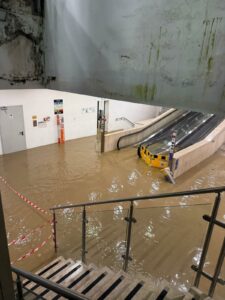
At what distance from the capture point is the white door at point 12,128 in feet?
26.1

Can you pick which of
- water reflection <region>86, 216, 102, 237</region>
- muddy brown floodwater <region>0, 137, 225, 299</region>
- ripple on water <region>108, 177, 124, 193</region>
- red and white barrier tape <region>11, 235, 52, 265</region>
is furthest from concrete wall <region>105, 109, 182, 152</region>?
red and white barrier tape <region>11, 235, 52, 265</region>

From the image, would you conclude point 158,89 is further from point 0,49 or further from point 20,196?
point 20,196

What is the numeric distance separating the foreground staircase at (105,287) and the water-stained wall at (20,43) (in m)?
1.99

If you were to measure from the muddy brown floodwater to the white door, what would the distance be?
370 millimetres

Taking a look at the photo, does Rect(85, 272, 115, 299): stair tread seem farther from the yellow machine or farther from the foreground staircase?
the yellow machine

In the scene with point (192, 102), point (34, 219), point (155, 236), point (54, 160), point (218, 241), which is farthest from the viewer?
point (54, 160)

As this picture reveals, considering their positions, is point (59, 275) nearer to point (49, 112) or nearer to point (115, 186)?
point (115, 186)

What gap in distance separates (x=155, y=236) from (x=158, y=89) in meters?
3.34

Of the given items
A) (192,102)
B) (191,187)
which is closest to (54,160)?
(191,187)

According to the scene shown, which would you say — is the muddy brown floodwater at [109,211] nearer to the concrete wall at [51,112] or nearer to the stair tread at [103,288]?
the concrete wall at [51,112]

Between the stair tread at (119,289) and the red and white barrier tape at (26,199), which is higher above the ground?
the stair tread at (119,289)

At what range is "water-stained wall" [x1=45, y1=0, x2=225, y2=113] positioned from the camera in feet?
4.10

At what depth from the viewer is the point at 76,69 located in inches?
83.0

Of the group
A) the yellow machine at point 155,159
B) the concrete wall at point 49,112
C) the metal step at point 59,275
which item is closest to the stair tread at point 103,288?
the metal step at point 59,275
